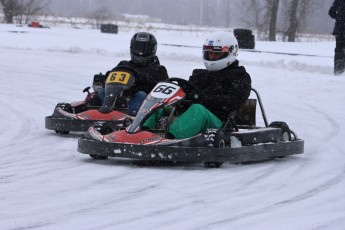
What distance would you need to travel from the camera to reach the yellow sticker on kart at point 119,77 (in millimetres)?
8844

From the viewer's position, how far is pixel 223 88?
25.4ft

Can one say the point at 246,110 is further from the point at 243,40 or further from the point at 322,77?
the point at 243,40

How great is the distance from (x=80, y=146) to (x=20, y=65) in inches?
459

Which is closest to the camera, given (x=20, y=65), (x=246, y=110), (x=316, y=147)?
(x=246, y=110)

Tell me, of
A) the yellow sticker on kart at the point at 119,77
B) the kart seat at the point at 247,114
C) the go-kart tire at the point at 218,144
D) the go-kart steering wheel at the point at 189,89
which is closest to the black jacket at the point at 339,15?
the yellow sticker on kart at the point at 119,77

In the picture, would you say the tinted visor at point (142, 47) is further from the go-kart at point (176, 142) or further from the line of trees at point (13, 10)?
the line of trees at point (13, 10)

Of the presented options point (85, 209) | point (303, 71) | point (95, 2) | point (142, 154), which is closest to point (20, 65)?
point (303, 71)

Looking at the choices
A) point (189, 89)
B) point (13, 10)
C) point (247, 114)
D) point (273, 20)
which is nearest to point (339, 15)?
point (247, 114)

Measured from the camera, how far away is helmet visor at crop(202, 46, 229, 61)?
25.4 feet

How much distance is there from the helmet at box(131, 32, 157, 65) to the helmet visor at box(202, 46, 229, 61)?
2.08 m

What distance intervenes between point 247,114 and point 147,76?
156 centimetres

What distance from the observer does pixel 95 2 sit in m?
114

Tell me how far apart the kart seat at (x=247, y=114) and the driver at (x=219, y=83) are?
46 centimetres

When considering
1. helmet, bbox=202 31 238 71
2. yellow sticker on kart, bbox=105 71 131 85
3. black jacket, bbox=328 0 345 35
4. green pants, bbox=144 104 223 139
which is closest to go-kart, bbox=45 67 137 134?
yellow sticker on kart, bbox=105 71 131 85
